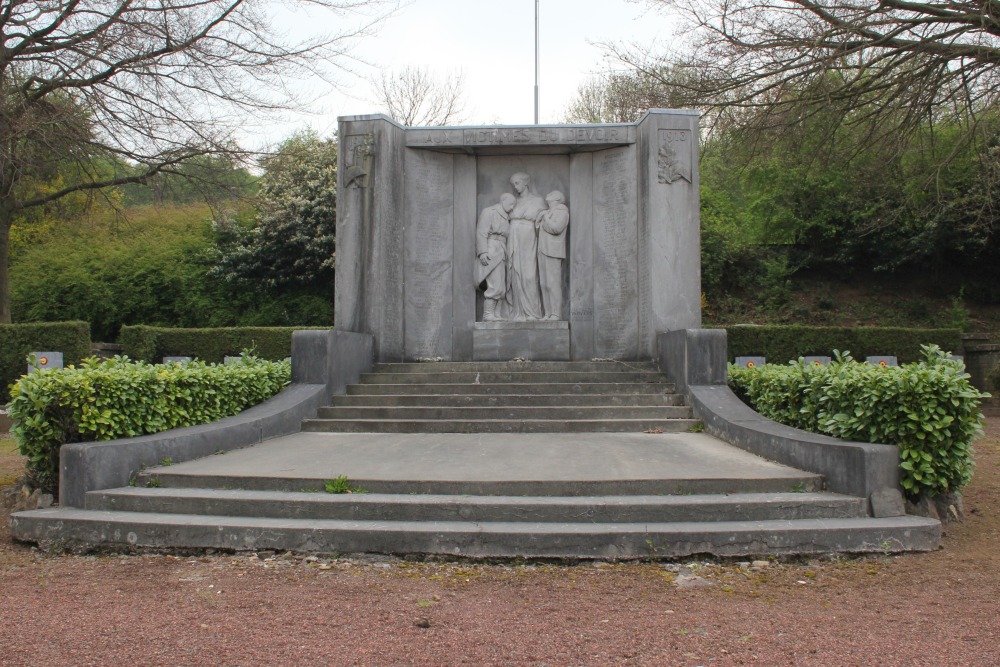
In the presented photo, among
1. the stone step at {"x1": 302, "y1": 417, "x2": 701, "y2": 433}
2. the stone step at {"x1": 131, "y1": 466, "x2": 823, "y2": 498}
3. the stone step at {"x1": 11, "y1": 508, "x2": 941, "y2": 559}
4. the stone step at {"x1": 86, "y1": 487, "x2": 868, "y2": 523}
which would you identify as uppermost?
the stone step at {"x1": 302, "y1": 417, "x2": 701, "y2": 433}

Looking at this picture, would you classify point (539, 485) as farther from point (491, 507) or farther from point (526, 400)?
point (526, 400)

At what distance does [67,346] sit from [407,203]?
9.03 metres

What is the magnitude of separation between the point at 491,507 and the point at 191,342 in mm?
14874

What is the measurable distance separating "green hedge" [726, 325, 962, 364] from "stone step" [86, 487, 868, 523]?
12248 mm

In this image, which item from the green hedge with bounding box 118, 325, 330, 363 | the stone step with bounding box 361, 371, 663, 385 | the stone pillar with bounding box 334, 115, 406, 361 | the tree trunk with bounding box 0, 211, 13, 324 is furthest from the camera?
the green hedge with bounding box 118, 325, 330, 363

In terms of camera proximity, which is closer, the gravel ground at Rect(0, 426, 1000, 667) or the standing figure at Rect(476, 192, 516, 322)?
the gravel ground at Rect(0, 426, 1000, 667)

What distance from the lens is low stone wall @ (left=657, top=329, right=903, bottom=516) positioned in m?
4.91

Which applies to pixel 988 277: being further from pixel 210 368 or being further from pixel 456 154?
pixel 210 368

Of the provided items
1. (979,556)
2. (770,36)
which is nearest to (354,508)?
(979,556)

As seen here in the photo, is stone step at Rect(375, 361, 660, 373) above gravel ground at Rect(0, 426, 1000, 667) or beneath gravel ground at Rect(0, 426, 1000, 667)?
above

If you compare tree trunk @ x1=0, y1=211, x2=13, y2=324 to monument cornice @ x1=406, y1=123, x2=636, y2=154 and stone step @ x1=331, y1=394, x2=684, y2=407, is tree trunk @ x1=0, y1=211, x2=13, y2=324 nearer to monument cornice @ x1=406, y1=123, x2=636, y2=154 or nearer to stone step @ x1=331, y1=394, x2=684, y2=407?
monument cornice @ x1=406, y1=123, x2=636, y2=154

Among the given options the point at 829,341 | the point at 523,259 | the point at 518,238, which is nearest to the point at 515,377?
the point at 523,259

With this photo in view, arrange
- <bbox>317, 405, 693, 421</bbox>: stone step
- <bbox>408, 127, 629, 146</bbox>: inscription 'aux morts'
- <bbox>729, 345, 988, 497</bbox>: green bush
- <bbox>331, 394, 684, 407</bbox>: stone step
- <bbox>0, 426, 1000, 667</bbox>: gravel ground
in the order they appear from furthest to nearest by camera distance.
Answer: <bbox>408, 127, 629, 146</bbox>: inscription 'aux morts'
<bbox>331, 394, 684, 407</bbox>: stone step
<bbox>317, 405, 693, 421</bbox>: stone step
<bbox>729, 345, 988, 497</bbox>: green bush
<bbox>0, 426, 1000, 667</bbox>: gravel ground

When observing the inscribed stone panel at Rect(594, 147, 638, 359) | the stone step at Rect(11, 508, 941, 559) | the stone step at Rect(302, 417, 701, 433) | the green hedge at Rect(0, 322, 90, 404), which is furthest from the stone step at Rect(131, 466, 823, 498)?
the green hedge at Rect(0, 322, 90, 404)
